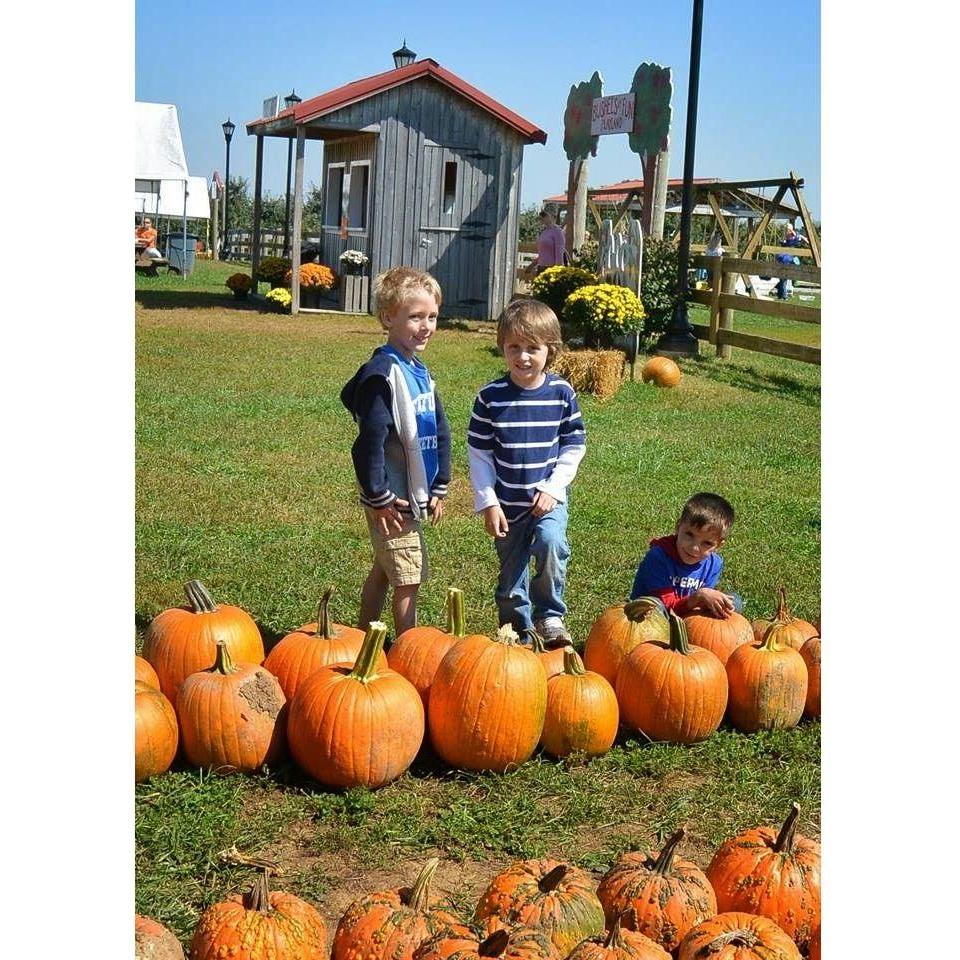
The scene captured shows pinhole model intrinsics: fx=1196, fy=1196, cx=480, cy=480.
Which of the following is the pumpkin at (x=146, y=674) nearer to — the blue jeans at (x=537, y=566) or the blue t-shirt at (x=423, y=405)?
the blue t-shirt at (x=423, y=405)

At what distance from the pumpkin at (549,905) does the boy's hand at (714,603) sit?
2.16 meters

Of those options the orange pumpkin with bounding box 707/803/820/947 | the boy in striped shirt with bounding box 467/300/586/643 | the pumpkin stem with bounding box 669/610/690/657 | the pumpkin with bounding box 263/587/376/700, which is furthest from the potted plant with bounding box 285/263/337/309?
the orange pumpkin with bounding box 707/803/820/947

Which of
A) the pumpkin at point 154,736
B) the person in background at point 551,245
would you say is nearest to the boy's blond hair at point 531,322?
the pumpkin at point 154,736

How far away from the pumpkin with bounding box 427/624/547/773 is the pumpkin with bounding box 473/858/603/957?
129 cm

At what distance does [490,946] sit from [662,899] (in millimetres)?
502

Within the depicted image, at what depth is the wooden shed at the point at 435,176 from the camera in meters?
18.3

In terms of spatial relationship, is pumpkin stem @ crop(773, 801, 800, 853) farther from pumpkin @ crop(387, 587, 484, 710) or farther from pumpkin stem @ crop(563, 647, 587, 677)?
pumpkin @ crop(387, 587, 484, 710)

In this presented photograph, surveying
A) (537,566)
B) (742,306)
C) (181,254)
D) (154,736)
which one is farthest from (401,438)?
(181,254)

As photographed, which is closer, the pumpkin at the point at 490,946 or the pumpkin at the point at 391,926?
the pumpkin at the point at 490,946

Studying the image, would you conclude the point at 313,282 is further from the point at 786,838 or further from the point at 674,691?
the point at 786,838

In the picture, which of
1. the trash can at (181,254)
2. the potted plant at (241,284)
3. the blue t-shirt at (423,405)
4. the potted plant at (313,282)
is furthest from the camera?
the trash can at (181,254)

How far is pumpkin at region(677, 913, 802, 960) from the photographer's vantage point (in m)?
1.68
